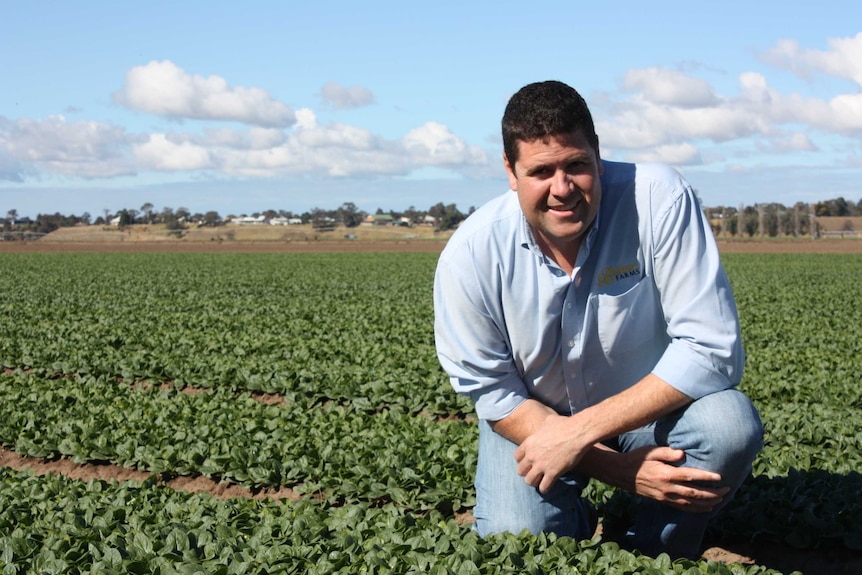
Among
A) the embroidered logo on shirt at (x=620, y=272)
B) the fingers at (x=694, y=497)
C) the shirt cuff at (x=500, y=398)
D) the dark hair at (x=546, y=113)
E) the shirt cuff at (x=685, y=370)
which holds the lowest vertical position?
the fingers at (x=694, y=497)

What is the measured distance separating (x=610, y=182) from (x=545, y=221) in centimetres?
40

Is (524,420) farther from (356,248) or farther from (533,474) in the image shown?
(356,248)

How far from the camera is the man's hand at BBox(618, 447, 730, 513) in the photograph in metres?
3.51

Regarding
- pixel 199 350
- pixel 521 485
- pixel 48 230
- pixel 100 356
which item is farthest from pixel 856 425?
pixel 48 230

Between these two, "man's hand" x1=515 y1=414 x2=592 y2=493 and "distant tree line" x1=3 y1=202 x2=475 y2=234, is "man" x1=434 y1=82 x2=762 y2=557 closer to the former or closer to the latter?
"man's hand" x1=515 y1=414 x2=592 y2=493

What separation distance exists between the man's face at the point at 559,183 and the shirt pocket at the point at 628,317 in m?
0.33

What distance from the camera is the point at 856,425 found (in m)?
6.93

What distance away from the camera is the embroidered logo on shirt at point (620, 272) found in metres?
3.63

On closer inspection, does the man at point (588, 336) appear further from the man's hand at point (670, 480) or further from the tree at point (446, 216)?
the tree at point (446, 216)

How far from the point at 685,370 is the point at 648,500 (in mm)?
856

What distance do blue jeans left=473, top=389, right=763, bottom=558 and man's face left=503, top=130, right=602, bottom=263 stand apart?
91 centimetres

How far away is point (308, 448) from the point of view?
6.38m

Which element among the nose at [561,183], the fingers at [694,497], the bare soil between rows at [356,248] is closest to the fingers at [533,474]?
the fingers at [694,497]

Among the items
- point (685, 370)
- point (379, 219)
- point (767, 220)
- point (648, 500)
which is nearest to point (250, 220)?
point (379, 219)
